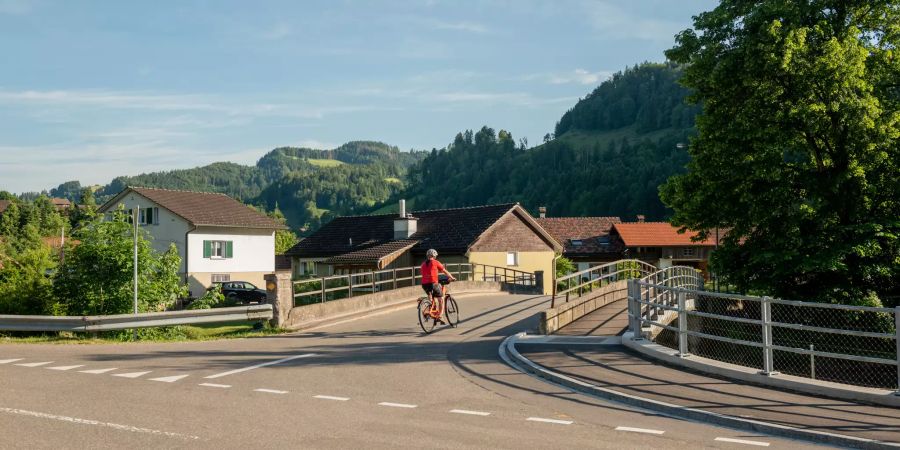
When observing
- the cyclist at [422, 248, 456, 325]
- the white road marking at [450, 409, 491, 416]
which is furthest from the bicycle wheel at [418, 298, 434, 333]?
the white road marking at [450, 409, 491, 416]

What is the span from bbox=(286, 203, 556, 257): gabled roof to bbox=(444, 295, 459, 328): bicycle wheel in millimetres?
28218

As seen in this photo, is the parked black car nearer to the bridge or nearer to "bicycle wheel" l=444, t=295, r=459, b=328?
"bicycle wheel" l=444, t=295, r=459, b=328

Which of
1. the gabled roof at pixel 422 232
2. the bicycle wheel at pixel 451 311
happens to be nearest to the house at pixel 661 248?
the gabled roof at pixel 422 232

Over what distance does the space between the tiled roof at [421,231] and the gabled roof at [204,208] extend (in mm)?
3928

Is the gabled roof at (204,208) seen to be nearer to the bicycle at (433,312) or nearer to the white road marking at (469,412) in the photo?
the bicycle at (433,312)

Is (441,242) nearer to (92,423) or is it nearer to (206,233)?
(206,233)

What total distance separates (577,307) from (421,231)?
111 ft

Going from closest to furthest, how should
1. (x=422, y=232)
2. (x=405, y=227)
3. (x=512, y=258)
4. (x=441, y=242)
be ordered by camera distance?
1. (x=441, y=242)
2. (x=512, y=258)
3. (x=422, y=232)
4. (x=405, y=227)

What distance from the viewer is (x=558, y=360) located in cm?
1233

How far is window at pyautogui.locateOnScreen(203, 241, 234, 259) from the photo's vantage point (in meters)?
53.8

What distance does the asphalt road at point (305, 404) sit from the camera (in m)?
7.28

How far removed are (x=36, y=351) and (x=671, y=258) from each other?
71.2m

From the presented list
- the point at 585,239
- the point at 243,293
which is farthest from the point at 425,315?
the point at 585,239

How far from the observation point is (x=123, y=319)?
17406 mm
